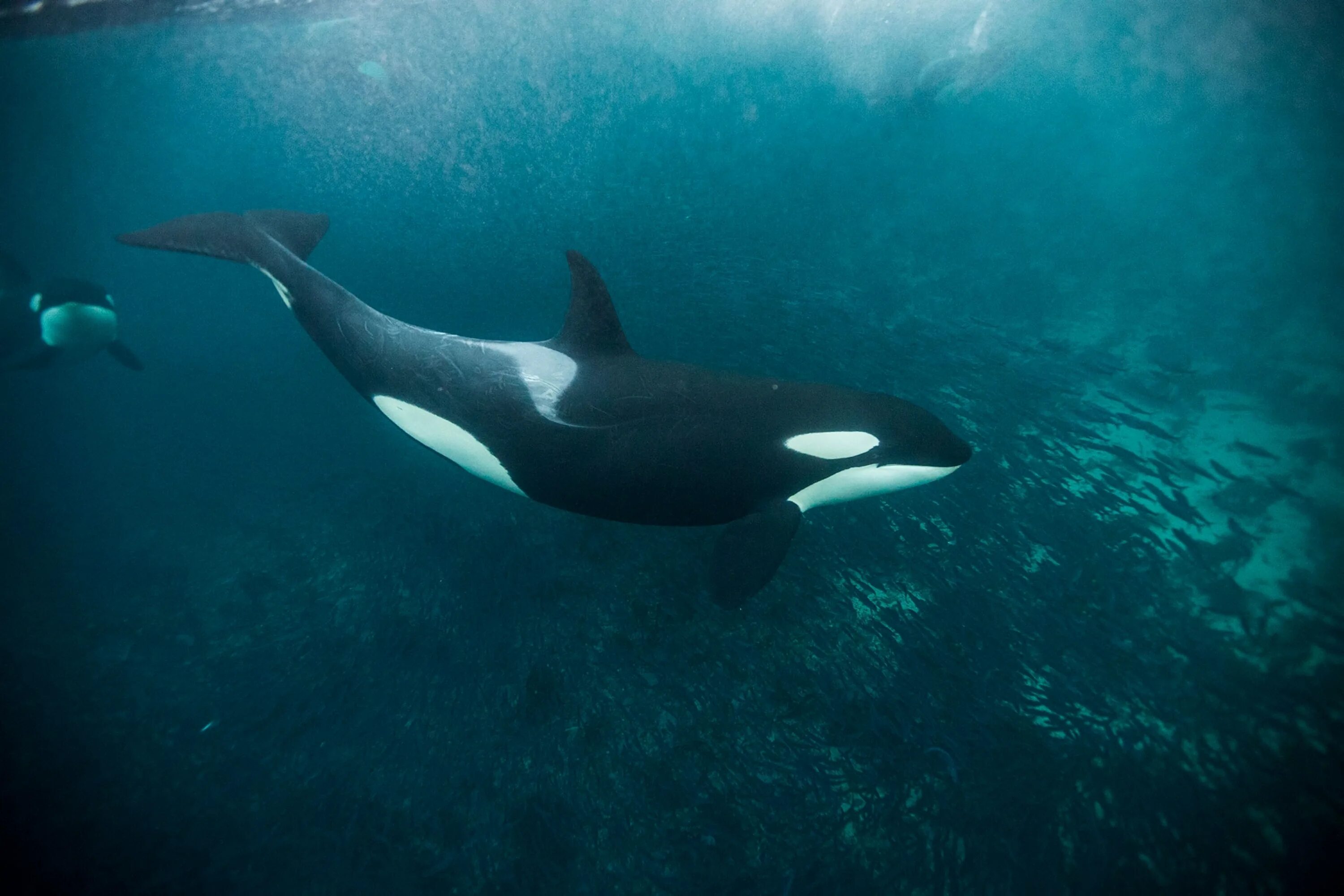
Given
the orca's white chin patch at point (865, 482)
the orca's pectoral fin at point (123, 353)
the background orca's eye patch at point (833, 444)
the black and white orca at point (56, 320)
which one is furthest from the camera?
the orca's pectoral fin at point (123, 353)

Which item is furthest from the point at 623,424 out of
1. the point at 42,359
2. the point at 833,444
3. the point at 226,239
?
the point at 42,359

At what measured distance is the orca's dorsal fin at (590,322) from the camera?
296cm

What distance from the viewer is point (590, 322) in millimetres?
3076

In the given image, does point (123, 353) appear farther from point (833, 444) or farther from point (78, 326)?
point (833, 444)

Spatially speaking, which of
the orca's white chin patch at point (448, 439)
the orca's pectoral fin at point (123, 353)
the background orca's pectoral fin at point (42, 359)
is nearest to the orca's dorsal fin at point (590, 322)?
the orca's white chin patch at point (448, 439)

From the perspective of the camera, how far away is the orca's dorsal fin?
116 inches

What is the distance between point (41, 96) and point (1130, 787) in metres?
27.5

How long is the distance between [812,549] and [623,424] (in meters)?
2.42

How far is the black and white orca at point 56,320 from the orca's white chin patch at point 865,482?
12.6m

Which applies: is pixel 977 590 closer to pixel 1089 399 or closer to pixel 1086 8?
pixel 1089 399

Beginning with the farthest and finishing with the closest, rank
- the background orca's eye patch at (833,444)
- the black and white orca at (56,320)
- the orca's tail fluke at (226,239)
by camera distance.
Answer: the black and white orca at (56,320) < the orca's tail fluke at (226,239) < the background orca's eye patch at (833,444)

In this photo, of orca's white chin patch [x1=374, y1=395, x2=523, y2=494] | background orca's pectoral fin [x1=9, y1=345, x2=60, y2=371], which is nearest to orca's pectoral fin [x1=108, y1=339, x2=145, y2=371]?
background orca's pectoral fin [x1=9, y1=345, x2=60, y2=371]

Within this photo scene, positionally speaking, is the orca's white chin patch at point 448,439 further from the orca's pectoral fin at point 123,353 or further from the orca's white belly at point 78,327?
the orca's pectoral fin at point 123,353

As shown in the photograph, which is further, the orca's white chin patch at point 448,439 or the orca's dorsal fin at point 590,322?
→ the orca's white chin patch at point 448,439
